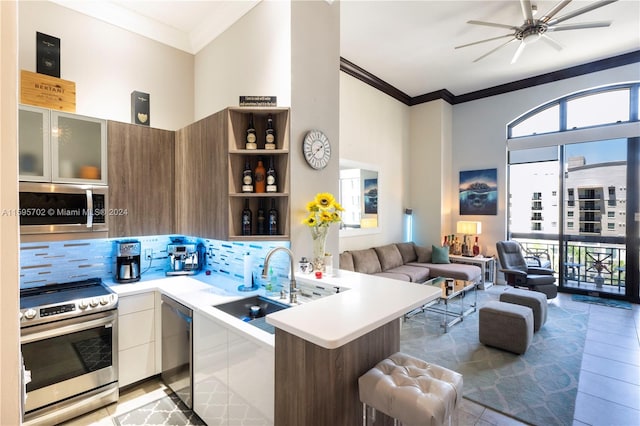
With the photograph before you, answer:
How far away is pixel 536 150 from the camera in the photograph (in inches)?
224

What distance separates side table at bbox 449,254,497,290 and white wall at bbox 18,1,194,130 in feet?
17.2

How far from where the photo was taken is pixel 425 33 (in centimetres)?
400

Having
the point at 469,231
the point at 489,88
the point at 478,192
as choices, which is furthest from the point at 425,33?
the point at 469,231

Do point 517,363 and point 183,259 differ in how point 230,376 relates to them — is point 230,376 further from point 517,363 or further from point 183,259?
point 517,363

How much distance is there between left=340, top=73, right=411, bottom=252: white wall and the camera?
4941 millimetres

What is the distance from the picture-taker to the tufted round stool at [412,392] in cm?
122

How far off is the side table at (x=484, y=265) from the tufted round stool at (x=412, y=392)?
4.79 metres

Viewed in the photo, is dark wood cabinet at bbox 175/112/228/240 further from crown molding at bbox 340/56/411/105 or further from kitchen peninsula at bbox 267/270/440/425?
crown molding at bbox 340/56/411/105

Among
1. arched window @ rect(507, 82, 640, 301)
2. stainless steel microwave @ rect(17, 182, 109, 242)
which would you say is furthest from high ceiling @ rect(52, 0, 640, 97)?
stainless steel microwave @ rect(17, 182, 109, 242)

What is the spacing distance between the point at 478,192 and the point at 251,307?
564cm

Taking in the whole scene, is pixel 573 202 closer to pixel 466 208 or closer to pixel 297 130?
pixel 466 208

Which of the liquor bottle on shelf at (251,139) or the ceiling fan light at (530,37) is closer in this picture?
the liquor bottle on shelf at (251,139)

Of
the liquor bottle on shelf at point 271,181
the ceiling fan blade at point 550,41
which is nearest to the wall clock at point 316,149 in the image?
the liquor bottle on shelf at point 271,181

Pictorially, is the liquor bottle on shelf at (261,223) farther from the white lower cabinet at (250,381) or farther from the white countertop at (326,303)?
the white lower cabinet at (250,381)
